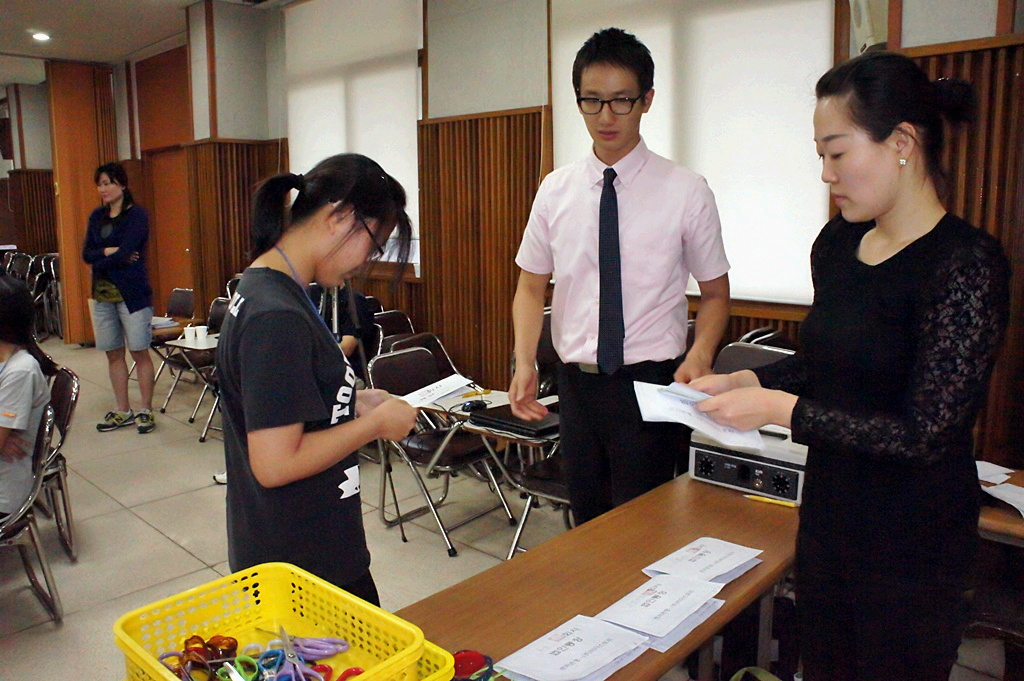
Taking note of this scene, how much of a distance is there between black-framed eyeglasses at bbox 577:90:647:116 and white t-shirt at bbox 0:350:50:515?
7.87 feet

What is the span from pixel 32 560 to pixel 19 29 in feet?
22.5

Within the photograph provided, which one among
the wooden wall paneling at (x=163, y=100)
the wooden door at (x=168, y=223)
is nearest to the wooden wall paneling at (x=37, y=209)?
the wooden door at (x=168, y=223)

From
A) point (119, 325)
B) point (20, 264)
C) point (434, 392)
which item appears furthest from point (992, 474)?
point (20, 264)

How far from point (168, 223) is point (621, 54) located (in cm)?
903

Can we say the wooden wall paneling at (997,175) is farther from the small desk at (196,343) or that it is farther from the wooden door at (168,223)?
the wooden door at (168,223)

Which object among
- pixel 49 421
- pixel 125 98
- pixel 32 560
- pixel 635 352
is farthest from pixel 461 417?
pixel 125 98

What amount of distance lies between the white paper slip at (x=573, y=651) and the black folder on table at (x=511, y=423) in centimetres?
188

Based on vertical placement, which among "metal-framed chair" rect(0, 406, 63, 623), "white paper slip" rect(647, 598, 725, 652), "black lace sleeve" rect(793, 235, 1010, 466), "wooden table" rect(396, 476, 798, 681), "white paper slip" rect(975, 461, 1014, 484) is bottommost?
"metal-framed chair" rect(0, 406, 63, 623)

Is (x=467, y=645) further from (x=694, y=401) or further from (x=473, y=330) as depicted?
(x=473, y=330)

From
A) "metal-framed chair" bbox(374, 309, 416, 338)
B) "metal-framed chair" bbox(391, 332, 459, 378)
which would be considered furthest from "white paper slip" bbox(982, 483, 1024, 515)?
"metal-framed chair" bbox(374, 309, 416, 338)

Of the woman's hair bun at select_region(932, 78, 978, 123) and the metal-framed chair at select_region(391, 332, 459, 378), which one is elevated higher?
the woman's hair bun at select_region(932, 78, 978, 123)

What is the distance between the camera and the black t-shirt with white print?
4.79 ft

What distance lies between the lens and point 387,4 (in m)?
6.41

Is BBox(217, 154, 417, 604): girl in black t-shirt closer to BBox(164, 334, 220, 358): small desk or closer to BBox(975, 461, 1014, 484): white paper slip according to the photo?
BBox(975, 461, 1014, 484): white paper slip
